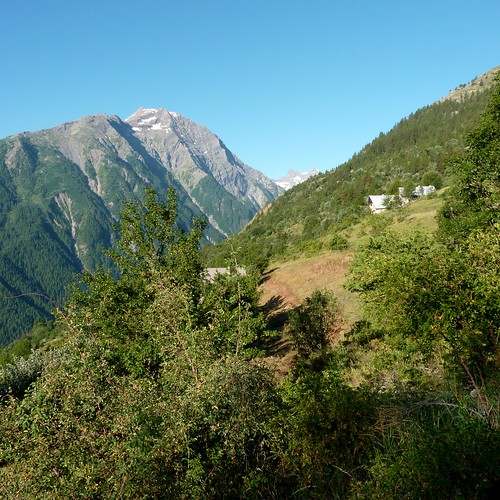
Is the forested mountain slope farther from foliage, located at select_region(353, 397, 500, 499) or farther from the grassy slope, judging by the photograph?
foliage, located at select_region(353, 397, 500, 499)

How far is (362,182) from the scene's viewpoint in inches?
5285

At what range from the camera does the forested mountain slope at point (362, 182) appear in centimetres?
10881

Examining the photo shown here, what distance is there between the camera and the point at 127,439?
6156mm

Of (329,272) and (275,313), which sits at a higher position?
(329,272)

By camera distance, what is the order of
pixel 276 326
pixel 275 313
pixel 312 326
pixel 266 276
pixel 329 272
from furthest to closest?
pixel 266 276, pixel 329 272, pixel 275 313, pixel 276 326, pixel 312 326

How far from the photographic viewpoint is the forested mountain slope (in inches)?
4284

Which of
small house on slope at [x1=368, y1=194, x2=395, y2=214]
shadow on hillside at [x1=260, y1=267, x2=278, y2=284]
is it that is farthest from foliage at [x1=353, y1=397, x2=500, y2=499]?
small house on slope at [x1=368, y1=194, x2=395, y2=214]

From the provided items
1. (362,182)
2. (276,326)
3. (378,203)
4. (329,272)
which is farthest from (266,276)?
(362,182)

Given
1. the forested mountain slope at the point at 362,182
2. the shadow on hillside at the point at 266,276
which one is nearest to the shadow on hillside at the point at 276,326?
the shadow on hillside at the point at 266,276

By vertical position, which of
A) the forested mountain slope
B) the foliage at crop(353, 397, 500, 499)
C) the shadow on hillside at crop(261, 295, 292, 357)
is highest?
the forested mountain slope

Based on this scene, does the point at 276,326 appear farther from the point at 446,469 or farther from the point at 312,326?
the point at 446,469

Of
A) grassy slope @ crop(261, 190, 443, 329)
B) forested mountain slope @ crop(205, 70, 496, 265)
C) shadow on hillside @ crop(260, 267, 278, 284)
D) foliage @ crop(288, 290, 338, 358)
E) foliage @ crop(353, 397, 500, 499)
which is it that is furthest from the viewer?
forested mountain slope @ crop(205, 70, 496, 265)

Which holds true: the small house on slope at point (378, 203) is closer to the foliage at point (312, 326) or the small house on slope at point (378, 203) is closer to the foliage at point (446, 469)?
the foliage at point (312, 326)

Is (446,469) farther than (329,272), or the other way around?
(329,272)
